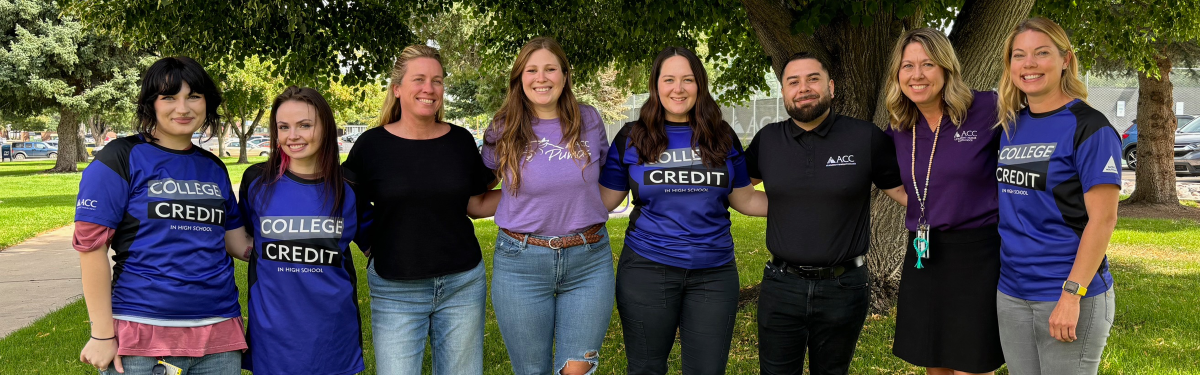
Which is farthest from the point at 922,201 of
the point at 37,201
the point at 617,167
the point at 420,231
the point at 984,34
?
the point at 37,201

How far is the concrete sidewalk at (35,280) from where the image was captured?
6.58 m

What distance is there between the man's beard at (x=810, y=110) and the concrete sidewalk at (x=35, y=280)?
19.9ft

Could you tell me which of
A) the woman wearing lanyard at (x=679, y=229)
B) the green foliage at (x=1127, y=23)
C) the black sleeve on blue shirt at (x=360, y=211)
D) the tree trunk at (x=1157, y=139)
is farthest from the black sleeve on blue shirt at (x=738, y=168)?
the tree trunk at (x=1157, y=139)

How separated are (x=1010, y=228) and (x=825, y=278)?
0.70 meters

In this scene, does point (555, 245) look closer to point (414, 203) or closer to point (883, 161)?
point (414, 203)

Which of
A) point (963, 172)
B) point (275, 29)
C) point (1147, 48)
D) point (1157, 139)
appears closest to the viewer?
point (963, 172)

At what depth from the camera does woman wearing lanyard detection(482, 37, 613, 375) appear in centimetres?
314

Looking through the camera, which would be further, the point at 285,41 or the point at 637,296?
the point at 285,41

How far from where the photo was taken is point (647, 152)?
10.5 feet

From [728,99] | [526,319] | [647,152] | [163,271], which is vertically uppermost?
[728,99]

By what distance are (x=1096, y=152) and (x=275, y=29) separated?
602cm

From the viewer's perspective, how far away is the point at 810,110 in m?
3.17

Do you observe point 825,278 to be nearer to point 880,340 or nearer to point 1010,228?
point 1010,228

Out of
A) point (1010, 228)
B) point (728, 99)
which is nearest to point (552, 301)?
point (1010, 228)
